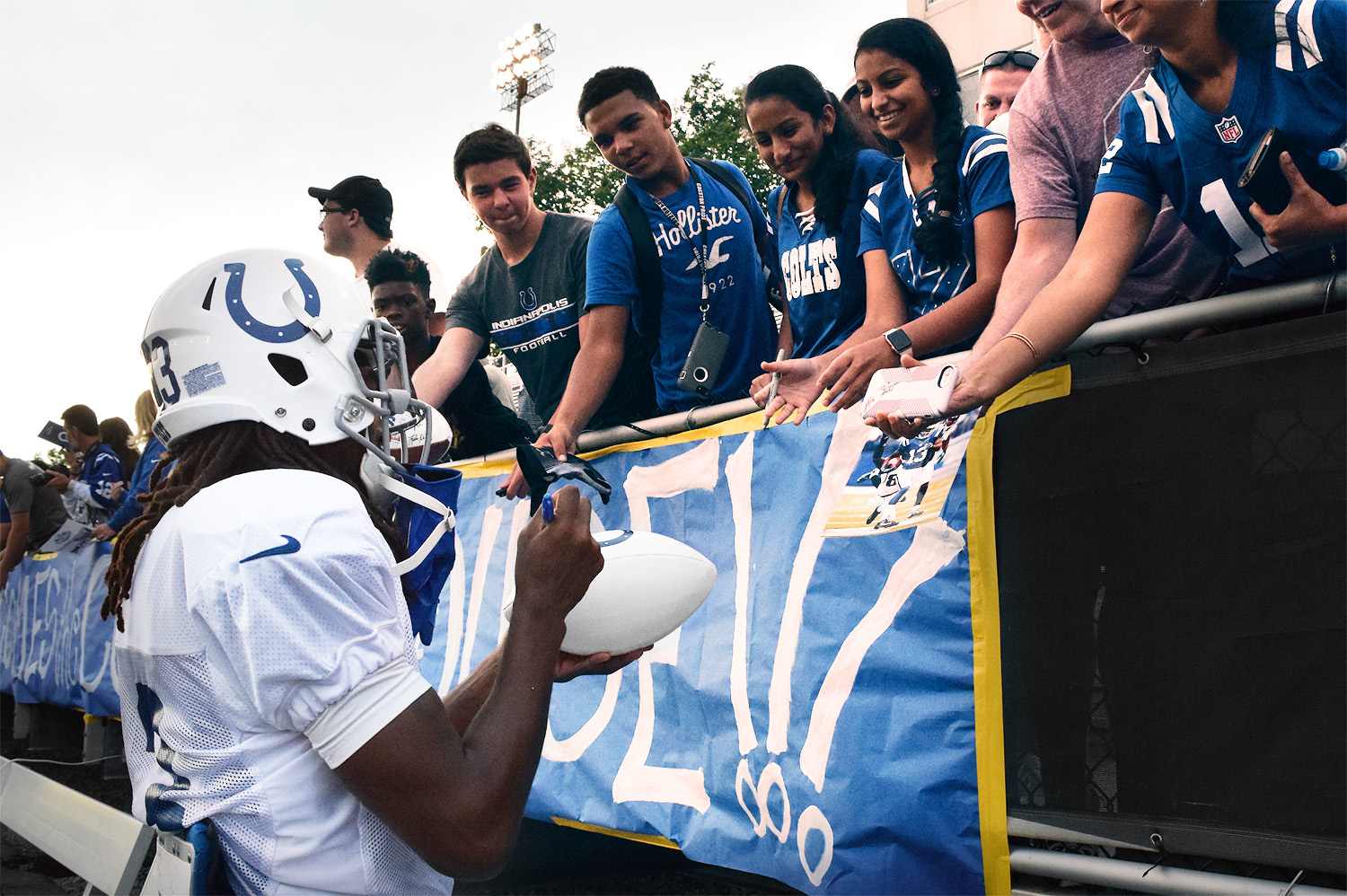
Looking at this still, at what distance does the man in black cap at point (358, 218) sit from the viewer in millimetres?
5695

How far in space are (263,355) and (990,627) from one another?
5.24 feet

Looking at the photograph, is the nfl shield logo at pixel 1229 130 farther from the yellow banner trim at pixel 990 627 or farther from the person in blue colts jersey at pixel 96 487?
the person in blue colts jersey at pixel 96 487

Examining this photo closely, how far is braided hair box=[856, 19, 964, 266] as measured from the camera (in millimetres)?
3078

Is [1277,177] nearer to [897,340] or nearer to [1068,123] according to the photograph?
[1068,123]

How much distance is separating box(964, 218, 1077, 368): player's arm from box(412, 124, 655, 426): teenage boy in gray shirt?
213 cm

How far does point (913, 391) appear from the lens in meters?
2.41

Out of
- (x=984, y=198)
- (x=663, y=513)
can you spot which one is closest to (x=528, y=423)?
(x=663, y=513)

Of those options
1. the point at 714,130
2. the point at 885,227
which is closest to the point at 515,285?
the point at 885,227

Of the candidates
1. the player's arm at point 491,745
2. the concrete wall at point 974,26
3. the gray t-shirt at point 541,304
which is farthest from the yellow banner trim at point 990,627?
the concrete wall at point 974,26

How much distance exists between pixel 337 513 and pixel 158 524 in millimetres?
335

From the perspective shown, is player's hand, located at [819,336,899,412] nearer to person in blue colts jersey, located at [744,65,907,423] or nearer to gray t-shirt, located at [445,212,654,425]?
person in blue colts jersey, located at [744,65,907,423]

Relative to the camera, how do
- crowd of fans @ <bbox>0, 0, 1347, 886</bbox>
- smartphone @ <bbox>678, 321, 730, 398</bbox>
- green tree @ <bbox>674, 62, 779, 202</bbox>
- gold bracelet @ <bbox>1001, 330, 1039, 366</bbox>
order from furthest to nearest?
1. green tree @ <bbox>674, 62, 779, 202</bbox>
2. smartphone @ <bbox>678, 321, 730, 398</bbox>
3. gold bracelet @ <bbox>1001, 330, 1039, 366</bbox>
4. crowd of fans @ <bbox>0, 0, 1347, 886</bbox>

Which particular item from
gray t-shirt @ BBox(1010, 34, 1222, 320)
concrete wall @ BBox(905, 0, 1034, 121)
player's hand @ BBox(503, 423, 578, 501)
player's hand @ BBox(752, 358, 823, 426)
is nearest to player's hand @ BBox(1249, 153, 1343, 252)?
gray t-shirt @ BBox(1010, 34, 1222, 320)

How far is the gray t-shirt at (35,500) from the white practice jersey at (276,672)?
8245mm
